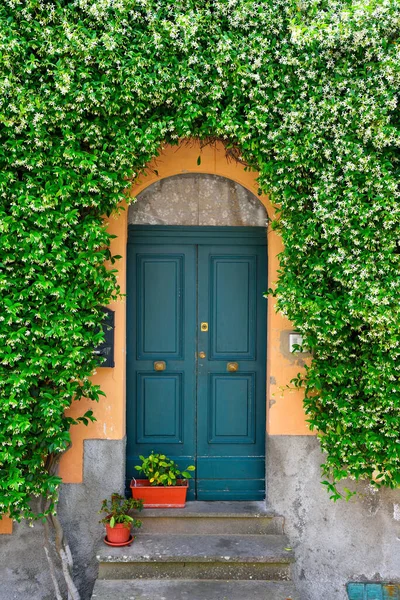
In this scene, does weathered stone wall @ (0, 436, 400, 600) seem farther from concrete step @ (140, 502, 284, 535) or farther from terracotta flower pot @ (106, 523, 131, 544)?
terracotta flower pot @ (106, 523, 131, 544)

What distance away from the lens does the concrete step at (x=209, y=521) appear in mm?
5152

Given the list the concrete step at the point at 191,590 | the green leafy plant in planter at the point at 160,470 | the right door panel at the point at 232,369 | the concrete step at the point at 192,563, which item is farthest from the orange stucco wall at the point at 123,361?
the concrete step at the point at 191,590

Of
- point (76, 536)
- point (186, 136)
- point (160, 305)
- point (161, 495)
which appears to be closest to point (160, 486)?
point (161, 495)

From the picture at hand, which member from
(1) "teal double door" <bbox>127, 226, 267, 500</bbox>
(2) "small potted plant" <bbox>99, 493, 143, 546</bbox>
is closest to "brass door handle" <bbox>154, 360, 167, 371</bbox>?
(1) "teal double door" <bbox>127, 226, 267, 500</bbox>

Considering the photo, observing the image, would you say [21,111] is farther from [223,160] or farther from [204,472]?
[204,472]

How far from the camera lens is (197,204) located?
545 centimetres

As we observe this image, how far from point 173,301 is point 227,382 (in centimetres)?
85

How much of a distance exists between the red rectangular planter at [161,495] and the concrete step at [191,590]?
62cm

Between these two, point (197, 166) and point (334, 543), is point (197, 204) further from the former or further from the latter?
point (334, 543)

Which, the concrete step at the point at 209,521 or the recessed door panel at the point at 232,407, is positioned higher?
the recessed door panel at the point at 232,407

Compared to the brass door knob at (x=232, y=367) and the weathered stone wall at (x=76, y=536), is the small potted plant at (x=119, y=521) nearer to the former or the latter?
the weathered stone wall at (x=76, y=536)

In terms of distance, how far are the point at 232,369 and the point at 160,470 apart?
3.43 feet

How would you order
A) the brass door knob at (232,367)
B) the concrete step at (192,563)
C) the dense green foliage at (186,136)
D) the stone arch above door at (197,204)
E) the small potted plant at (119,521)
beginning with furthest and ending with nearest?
the brass door knob at (232,367) < the stone arch above door at (197,204) < the small potted plant at (119,521) < the concrete step at (192,563) < the dense green foliage at (186,136)

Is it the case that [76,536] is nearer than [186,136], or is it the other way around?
[186,136]
